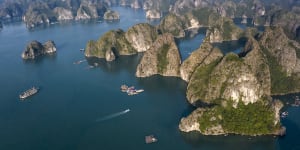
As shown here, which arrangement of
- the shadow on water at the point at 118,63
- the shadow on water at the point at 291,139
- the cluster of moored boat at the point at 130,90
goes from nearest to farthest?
the shadow on water at the point at 291,139
the cluster of moored boat at the point at 130,90
the shadow on water at the point at 118,63

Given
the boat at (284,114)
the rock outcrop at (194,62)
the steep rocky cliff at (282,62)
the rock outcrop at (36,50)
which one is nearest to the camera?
the boat at (284,114)

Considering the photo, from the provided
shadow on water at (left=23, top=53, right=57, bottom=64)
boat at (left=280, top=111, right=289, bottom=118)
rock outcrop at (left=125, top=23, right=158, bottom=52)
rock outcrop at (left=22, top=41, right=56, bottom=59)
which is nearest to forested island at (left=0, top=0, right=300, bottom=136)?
boat at (left=280, top=111, right=289, bottom=118)

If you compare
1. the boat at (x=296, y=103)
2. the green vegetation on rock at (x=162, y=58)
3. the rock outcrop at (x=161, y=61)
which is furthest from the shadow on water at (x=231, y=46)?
the boat at (x=296, y=103)

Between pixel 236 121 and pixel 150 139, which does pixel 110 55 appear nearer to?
pixel 150 139

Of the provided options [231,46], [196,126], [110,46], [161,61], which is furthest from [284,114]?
[110,46]

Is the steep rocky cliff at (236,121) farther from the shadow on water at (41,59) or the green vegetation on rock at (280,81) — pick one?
the shadow on water at (41,59)

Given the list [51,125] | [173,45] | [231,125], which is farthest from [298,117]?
[51,125]

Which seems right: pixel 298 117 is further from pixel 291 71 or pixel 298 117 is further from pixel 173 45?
pixel 173 45
